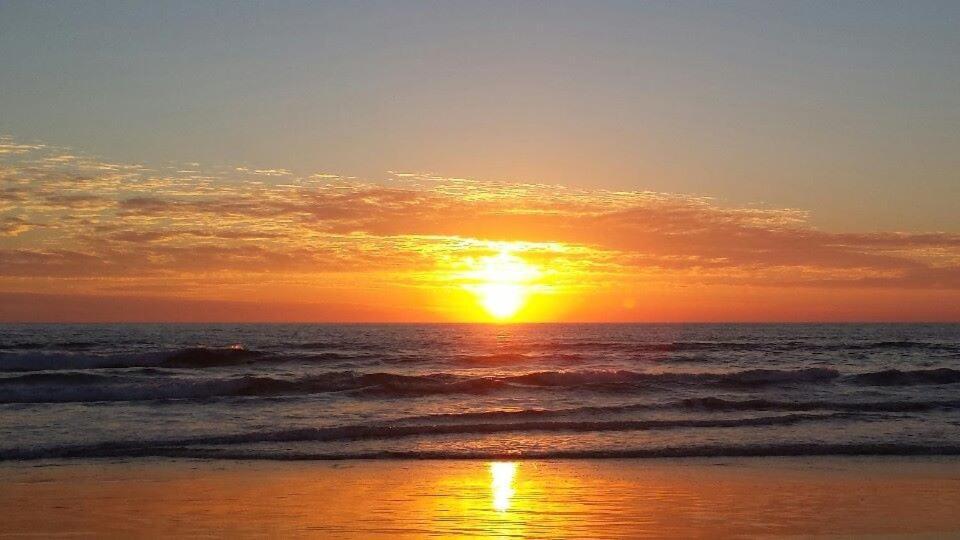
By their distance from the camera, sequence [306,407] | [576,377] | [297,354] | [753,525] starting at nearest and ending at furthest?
[753,525] < [306,407] < [576,377] < [297,354]

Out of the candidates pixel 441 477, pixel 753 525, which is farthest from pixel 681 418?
pixel 753 525

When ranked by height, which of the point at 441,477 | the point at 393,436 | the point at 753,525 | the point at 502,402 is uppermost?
the point at 502,402

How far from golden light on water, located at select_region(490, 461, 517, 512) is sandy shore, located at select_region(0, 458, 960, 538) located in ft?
0.11

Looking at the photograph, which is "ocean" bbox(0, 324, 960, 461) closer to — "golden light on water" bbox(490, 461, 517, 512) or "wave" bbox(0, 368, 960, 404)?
"wave" bbox(0, 368, 960, 404)

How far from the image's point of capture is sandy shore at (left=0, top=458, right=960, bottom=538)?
968 centimetres

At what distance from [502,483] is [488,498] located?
1070 mm

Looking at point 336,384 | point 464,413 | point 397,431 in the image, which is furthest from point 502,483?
point 336,384

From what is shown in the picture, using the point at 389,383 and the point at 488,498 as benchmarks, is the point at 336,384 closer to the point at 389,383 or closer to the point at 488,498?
the point at 389,383

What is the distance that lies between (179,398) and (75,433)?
7.00 metres

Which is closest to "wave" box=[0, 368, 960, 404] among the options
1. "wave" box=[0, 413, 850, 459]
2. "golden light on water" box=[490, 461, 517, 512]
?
"wave" box=[0, 413, 850, 459]

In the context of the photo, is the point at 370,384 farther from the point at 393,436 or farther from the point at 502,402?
the point at 393,436

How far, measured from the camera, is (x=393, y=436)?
55.3 ft

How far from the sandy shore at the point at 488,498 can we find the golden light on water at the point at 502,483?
0.03 meters

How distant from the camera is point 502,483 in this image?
1223 centimetres
